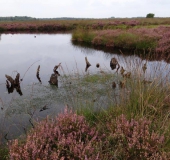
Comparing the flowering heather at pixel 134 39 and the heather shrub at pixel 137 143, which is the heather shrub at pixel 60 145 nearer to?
the heather shrub at pixel 137 143

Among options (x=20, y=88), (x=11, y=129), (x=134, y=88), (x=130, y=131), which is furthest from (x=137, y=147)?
(x=20, y=88)

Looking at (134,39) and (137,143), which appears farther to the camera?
(134,39)

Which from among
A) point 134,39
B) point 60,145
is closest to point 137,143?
point 60,145

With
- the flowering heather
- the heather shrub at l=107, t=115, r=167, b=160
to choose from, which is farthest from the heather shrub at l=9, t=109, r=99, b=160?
the flowering heather

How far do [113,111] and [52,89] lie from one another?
4951mm

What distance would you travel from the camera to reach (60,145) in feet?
12.1

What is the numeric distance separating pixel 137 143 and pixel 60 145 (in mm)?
1397

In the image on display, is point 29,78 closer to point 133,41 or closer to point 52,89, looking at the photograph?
point 52,89

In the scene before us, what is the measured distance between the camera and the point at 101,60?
17.2 metres

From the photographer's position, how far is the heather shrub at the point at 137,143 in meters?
3.70

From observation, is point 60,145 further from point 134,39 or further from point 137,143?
point 134,39

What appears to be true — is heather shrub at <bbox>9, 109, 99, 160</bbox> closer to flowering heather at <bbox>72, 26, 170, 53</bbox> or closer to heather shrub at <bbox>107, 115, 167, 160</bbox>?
heather shrub at <bbox>107, 115, 167, 160</bbox>

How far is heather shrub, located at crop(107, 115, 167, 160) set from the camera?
12.1 feet

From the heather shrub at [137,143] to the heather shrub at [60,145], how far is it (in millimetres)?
499
